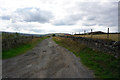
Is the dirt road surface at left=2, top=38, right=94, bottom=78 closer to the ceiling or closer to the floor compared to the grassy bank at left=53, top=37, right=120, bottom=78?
closer to the floor

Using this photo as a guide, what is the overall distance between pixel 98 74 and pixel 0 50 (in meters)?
10.4

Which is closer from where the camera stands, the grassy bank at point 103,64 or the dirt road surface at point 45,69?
the grassy bank at point 103,64

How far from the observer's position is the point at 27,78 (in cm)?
480

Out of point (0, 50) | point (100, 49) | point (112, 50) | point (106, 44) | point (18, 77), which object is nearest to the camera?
point (18, 77)

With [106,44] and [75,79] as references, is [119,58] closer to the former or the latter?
[106,44]

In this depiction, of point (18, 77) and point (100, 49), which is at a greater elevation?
point (100, 49)

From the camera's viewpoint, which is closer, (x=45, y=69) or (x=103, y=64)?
(x=45, y=69)

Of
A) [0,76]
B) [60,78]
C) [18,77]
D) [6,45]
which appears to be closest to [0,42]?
[6,45]

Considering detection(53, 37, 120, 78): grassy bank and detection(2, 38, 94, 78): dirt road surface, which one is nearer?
detection(53, 37, 120, 78): grassy bank

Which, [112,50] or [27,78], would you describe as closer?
[27,78]

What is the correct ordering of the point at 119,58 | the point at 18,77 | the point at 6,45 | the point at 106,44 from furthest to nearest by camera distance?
the point at 6,45, the point at 106,44, the point at 119,58, the point at 18,77

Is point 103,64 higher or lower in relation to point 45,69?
higher

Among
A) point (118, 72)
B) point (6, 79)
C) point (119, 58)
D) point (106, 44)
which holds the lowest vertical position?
point (6, 79)

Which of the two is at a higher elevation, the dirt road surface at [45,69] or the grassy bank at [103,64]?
the grassy bank at [103,64]
